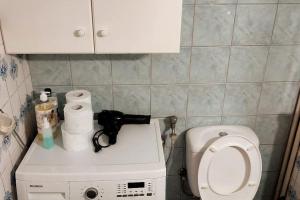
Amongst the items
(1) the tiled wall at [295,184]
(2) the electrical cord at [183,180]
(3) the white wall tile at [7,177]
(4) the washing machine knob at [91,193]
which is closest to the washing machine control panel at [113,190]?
(4) the washing machine knob at [91,193]

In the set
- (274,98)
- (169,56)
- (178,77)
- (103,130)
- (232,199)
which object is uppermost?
(169,56)

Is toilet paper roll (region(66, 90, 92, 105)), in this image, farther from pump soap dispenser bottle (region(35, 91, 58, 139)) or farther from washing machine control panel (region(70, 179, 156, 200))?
washing machine control panel (region(70, 179, 156, 200))

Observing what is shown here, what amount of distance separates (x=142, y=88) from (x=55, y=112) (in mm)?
448

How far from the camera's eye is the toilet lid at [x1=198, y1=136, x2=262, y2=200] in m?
1.51

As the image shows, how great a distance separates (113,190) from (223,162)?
597 mm

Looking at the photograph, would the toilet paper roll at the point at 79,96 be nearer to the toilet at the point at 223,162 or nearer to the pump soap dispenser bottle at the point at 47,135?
the pump soap dispenser bottle at the point at 47,135

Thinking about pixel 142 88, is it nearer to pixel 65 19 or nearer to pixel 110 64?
pixel 110 64

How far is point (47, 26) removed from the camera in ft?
3.86

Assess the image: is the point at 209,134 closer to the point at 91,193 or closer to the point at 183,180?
the point at 183,180

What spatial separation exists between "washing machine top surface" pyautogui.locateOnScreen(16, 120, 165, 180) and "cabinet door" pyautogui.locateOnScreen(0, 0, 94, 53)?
1.53 ft

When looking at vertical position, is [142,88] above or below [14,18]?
below

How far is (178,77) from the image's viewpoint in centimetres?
157

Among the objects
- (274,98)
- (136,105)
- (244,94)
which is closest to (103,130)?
(136,105)

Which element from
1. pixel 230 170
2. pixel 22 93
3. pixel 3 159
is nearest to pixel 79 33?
pixel 22 93
